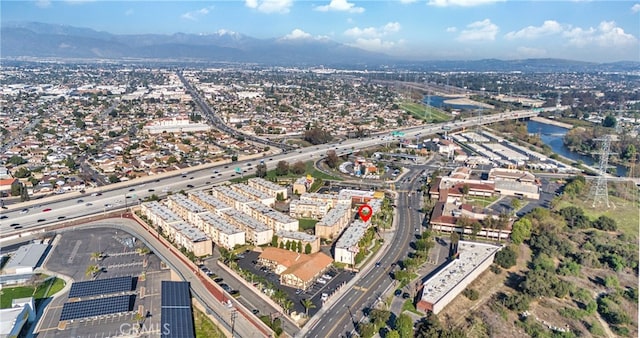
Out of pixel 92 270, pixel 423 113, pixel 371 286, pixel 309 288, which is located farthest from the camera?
pixel 423 113

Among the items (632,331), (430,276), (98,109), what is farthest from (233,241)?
(98,109)

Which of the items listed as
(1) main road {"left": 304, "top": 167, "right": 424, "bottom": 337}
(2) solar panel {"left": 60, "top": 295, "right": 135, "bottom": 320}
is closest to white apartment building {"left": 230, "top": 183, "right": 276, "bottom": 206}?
(1) main road {"left": 304, "top": 167, "right": 424, "bottom": 337}

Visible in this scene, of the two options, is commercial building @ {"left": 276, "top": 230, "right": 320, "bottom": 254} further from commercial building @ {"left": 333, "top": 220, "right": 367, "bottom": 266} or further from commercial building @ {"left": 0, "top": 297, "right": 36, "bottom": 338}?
commercial building @ {"left": 0, "top": 297, "right": 36, "bottom": 338}

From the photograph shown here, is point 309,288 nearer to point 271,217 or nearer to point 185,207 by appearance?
point 271,217

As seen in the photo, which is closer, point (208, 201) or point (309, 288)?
point (309, 288)

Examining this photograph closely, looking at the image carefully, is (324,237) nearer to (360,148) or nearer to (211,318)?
(211,318)

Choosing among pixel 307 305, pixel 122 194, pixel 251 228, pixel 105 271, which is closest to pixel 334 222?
pixel 251 228
